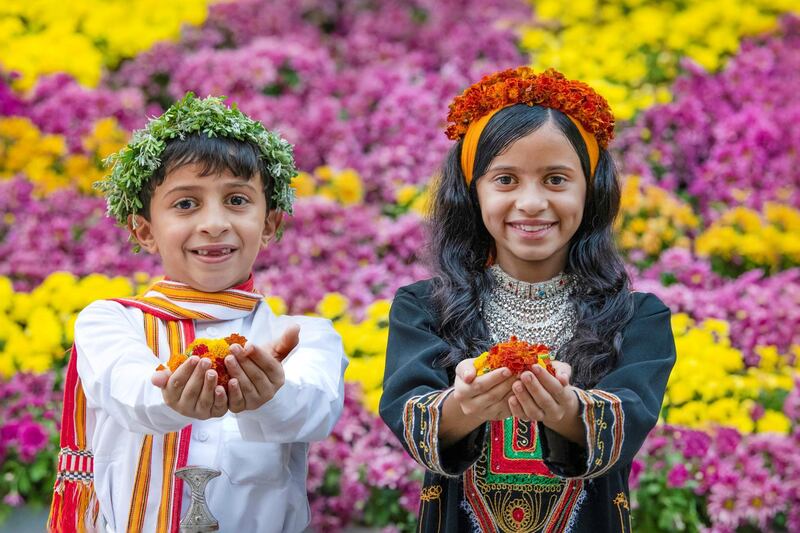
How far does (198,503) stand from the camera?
82.9 inches

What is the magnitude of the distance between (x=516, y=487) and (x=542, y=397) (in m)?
0.39

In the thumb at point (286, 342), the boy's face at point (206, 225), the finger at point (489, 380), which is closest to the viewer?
the finger at point (489, 380)

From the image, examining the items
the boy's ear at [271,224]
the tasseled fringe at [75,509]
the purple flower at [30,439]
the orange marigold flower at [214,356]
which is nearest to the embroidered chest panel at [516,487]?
the orange marigold flower at [214,356]

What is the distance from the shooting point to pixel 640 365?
2.22 m

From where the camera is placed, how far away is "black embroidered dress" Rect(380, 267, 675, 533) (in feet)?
6.94

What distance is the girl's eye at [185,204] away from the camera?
2.43 meters

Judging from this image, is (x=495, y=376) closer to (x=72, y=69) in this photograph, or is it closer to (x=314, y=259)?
(x=314, y=259)

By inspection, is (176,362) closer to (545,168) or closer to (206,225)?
(206,225)

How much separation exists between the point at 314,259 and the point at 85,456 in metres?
1.95

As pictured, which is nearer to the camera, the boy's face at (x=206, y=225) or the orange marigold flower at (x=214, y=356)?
the orange marigold flower at (x=214, y=356)

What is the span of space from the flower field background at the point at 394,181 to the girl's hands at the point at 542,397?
1348 mm

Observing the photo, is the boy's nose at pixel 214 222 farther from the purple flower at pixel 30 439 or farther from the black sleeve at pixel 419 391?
the purple flower at pixel 30 439

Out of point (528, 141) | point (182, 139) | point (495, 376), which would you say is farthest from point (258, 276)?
point (495, 376)

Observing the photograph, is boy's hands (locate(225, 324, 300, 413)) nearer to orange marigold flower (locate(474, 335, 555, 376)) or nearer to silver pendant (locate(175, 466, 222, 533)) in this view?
silver pendant (locate(175, 466, 222, 533))
